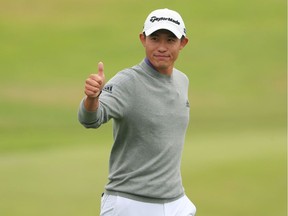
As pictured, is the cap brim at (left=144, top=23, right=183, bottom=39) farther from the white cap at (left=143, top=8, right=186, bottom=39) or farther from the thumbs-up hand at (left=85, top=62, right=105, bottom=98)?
the thumbs-up hand at (left=85, top=62, right=105, bottom=98)

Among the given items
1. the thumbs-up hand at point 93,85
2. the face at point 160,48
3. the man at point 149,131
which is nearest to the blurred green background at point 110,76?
the man at point 149,131

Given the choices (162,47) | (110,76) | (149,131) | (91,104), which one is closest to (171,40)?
(162,47)

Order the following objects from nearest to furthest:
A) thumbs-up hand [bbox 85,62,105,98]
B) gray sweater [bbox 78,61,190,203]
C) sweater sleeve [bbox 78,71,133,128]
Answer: thumbs-up hand [bbox 85,62,105,98]
sweater sleeve [bbox 78,71,133,128]
gray sweater [bbox 78,61,190,203]

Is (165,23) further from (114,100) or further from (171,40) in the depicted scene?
(114,100)

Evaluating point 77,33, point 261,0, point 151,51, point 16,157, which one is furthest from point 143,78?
point 261,0

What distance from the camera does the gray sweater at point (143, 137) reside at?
4543 mm

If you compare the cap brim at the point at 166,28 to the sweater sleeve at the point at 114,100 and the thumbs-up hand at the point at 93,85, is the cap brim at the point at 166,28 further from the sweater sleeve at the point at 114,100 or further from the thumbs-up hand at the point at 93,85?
the thumbs-up hand at the point at 93,85

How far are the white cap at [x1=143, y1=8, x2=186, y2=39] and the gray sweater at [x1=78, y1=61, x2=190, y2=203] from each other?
0.18 metres

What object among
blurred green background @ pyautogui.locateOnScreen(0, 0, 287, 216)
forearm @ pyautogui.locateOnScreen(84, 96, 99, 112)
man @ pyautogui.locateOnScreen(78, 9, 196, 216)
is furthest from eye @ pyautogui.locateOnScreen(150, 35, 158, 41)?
blurred green background @ pyautogui.locateOnScreen(0, 0, 287, 216)

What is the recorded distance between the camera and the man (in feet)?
14.9

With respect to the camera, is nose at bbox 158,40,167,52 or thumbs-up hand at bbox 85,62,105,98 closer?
thumbs-up hand at bbox 85,62,105,98

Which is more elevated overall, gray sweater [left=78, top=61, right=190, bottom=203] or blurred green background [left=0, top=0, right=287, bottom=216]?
blurred green background [left=0, top=0, right=287, bottom=216]

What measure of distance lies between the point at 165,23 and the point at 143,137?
1.83ft

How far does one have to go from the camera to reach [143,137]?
4.57m
